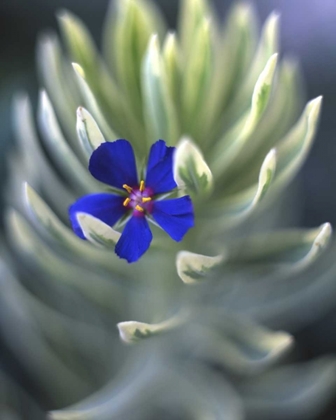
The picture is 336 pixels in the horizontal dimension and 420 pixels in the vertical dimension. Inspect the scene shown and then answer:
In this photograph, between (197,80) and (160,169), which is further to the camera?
(197,80)

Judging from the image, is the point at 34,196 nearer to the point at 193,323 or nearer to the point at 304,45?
the point at 193,323

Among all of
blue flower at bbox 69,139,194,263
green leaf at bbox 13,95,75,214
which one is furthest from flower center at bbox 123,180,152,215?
green leaf at bbox 13,95,75,214

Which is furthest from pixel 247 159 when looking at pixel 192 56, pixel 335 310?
pixel 335 310

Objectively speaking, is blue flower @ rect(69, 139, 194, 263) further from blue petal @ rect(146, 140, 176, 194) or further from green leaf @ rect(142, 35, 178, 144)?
green leaf @ rect(142, 35, 178, 144)

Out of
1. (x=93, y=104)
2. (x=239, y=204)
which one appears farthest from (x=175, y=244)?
(x=93, y=104)

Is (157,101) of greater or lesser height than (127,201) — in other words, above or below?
above

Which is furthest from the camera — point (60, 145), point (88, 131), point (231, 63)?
point (231, 63)

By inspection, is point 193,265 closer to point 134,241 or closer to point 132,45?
point 134,241
